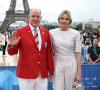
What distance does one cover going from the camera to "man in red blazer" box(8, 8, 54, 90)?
8.25ft

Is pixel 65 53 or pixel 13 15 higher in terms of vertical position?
pixel 65 53

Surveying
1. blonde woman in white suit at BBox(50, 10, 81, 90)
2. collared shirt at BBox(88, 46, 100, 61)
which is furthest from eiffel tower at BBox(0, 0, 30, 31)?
blonde woman in white suit at BBox(50, 10, 81, 90)

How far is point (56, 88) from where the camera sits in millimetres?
2832

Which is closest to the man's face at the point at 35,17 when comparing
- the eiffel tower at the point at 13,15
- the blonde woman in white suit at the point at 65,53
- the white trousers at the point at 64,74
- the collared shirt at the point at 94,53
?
the blonde woman in white suit at the point at 65,53

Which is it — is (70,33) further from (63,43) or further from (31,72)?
(31,72)

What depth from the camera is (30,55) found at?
2.54 m

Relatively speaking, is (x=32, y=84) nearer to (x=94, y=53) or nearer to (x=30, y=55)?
(x=30, y=55)

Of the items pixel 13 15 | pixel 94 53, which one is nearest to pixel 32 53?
pixel 94 53

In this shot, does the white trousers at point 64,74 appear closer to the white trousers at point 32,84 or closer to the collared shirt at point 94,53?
the white trousers at point 32,84

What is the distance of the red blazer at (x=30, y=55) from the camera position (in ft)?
8.25

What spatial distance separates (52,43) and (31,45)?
1.20 ft

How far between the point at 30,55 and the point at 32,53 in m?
0.03

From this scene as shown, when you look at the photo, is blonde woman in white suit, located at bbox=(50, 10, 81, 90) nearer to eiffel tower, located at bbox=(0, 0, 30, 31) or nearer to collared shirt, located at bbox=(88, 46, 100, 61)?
collared shirt, located at bbox=(88, 46, 100, 61)

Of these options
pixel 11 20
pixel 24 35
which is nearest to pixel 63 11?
pixel 24 35
